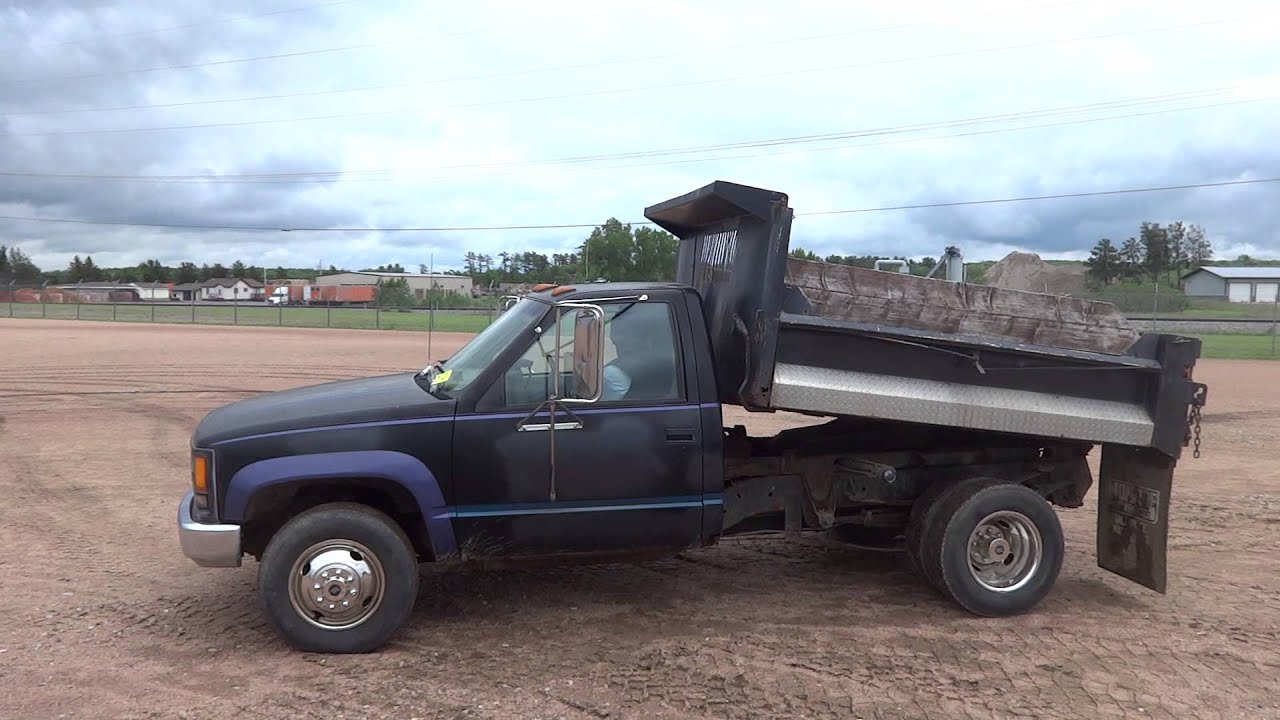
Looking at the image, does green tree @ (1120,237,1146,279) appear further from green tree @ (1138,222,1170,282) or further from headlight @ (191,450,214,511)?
headlight @ (191,450,214,511)

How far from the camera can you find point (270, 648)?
16.6 ft

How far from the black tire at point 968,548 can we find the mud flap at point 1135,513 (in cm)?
58

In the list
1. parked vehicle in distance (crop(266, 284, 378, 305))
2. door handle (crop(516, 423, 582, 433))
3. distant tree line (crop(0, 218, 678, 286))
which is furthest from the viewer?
parked vehicle in distance (crop(266, 284, 378, 305))

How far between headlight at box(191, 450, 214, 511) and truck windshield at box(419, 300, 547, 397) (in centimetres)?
118

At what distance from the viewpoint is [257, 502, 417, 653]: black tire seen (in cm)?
485

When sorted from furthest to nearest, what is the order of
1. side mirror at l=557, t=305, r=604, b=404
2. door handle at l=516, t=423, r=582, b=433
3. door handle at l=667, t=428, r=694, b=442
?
door handle at l=667, t=428, r=694, b=442 < door handle at l=516, t=423, r=582, b=433 < side mirror at l=557, t=305, r=604, b=404

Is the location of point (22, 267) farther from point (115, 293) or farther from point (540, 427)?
point (540, 427)

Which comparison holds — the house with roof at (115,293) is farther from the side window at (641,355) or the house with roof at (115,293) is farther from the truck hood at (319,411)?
the side window at (641,355)

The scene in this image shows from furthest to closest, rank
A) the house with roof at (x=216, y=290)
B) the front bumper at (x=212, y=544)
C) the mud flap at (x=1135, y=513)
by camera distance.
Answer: the house with roof at (x=216, y=290), the mud flap at (x=1135, y=513), the front bumper at (x=212, y=544)

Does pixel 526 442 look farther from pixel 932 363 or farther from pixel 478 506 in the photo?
pixel 932 363

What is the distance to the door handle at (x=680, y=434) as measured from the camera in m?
5.21

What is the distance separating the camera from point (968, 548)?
5.63 m

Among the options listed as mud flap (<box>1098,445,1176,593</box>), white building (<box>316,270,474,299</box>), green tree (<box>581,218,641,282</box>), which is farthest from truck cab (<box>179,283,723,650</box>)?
green tree (<box>581,218,641,282</box>)

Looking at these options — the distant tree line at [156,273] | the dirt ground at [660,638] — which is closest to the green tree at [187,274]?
the distant tree line at [156,273]
